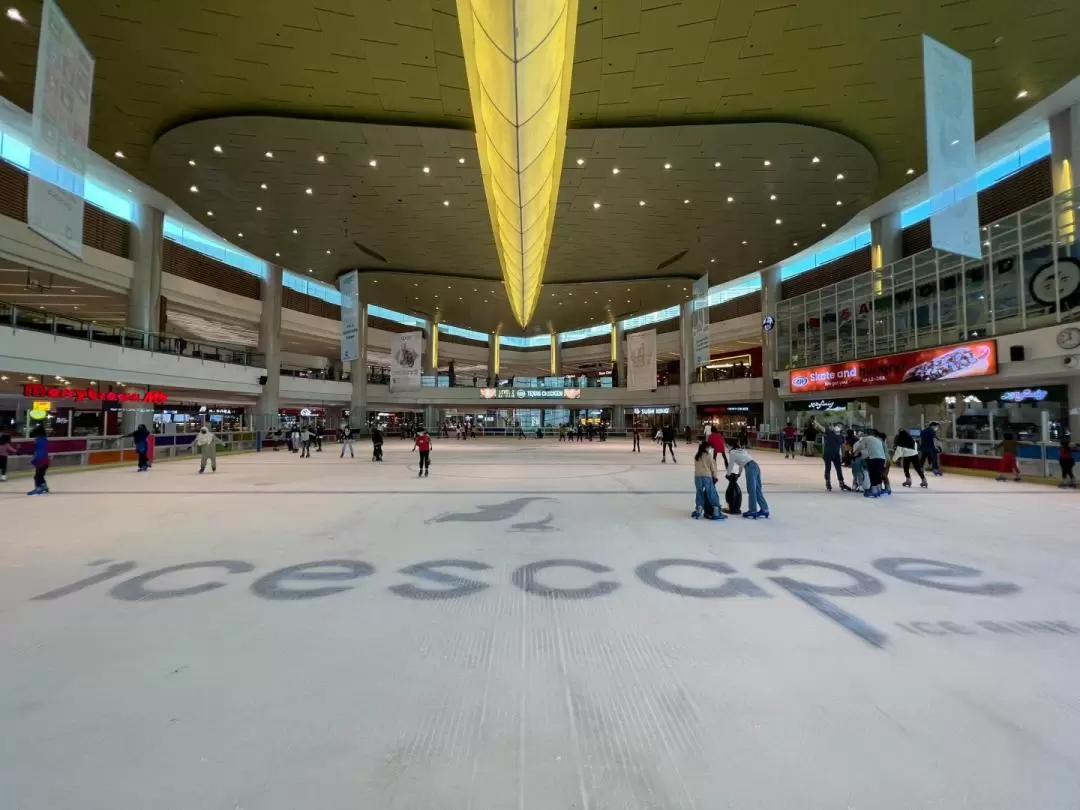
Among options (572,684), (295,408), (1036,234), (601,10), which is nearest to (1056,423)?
(1036,234)

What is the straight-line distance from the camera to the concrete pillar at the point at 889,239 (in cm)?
2292

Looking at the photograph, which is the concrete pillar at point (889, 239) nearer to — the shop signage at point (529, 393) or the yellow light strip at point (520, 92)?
the yellow light strip at point (520, 92)

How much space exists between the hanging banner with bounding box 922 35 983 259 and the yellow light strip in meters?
6.33

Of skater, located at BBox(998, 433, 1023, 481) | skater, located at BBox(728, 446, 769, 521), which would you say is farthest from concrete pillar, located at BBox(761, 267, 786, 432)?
skater, located at BBox(728, 446, 769, 521)

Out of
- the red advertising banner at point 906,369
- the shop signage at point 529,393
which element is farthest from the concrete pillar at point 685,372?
the red advertising banner at point 906,369

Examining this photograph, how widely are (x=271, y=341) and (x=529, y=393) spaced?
69.3 feet

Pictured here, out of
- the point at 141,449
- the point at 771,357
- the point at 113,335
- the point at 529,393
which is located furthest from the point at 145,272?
the point at 771,357

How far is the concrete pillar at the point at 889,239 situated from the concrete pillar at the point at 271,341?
33.9 metres

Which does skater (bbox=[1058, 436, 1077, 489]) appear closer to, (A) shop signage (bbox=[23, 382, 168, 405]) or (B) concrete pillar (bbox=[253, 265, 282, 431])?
(A) shop signage (bbox=[23, 382, 168, 405])

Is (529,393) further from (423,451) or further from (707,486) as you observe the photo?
(707,486)

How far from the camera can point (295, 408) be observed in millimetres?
45000

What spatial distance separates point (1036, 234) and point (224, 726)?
22.4m

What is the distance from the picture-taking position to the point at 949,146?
8.30m

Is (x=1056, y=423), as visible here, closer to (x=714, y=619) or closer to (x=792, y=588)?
(x=792, y=588)
